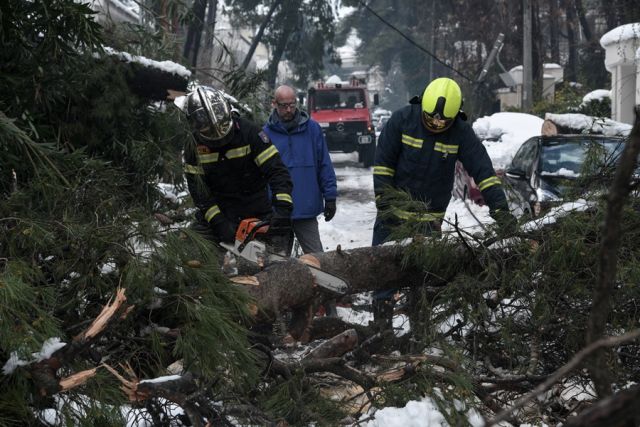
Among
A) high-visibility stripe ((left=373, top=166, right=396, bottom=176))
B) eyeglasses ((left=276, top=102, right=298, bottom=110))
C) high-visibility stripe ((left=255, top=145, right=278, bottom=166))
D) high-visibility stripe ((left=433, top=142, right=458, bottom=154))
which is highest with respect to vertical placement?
eyeglasses ((left=276, top=102, right=298, bottom=110))

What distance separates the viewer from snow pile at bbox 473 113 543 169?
47.9 ft

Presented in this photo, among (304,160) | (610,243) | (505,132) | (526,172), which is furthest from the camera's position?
(505,132)

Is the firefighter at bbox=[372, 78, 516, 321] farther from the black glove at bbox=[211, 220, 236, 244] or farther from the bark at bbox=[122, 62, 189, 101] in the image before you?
the bark at bbox=[122, 62, 189, 101]

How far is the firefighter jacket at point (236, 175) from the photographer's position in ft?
15.8

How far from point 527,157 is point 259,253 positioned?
5.84 m

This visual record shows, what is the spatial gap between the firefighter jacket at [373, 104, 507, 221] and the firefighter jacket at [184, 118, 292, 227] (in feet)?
2.19

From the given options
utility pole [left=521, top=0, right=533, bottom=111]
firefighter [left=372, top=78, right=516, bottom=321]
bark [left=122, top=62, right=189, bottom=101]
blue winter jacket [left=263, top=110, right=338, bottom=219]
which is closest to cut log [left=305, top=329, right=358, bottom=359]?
firefighter [left=372, top=78, right=516, bottom=321]

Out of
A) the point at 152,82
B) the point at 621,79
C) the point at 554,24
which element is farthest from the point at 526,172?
the point at 554,24

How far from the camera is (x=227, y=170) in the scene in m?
4.95

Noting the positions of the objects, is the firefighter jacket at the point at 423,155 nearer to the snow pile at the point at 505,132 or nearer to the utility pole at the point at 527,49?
the snow pile at the point at 505,132

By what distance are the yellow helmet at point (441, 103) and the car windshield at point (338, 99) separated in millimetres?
18659

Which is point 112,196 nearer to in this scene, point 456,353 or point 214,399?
point 214,399

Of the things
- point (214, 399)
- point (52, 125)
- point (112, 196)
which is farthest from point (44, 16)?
point (214, 399)

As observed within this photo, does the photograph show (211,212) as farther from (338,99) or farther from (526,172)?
(338,99)
